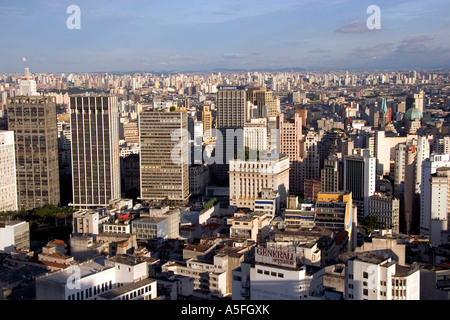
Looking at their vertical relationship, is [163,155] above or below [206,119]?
below

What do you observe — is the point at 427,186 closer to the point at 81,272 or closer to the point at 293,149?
the point at 293,149

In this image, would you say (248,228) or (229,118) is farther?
(229,118)

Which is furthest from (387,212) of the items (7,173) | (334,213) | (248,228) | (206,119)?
(206,119)

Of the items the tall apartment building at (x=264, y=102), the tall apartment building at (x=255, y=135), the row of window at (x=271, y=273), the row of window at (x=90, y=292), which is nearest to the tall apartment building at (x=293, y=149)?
the tall apartment building at (x=255, y=135)

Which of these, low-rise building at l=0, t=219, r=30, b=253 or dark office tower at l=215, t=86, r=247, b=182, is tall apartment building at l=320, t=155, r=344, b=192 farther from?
low-rise building at l=0, t=219, r=30, b=253

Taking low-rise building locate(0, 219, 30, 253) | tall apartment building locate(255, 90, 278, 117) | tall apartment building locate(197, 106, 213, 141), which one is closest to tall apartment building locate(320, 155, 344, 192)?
low-rise building locate(0, 219, 30, 253)

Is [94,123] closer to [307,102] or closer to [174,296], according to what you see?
[174,296]
